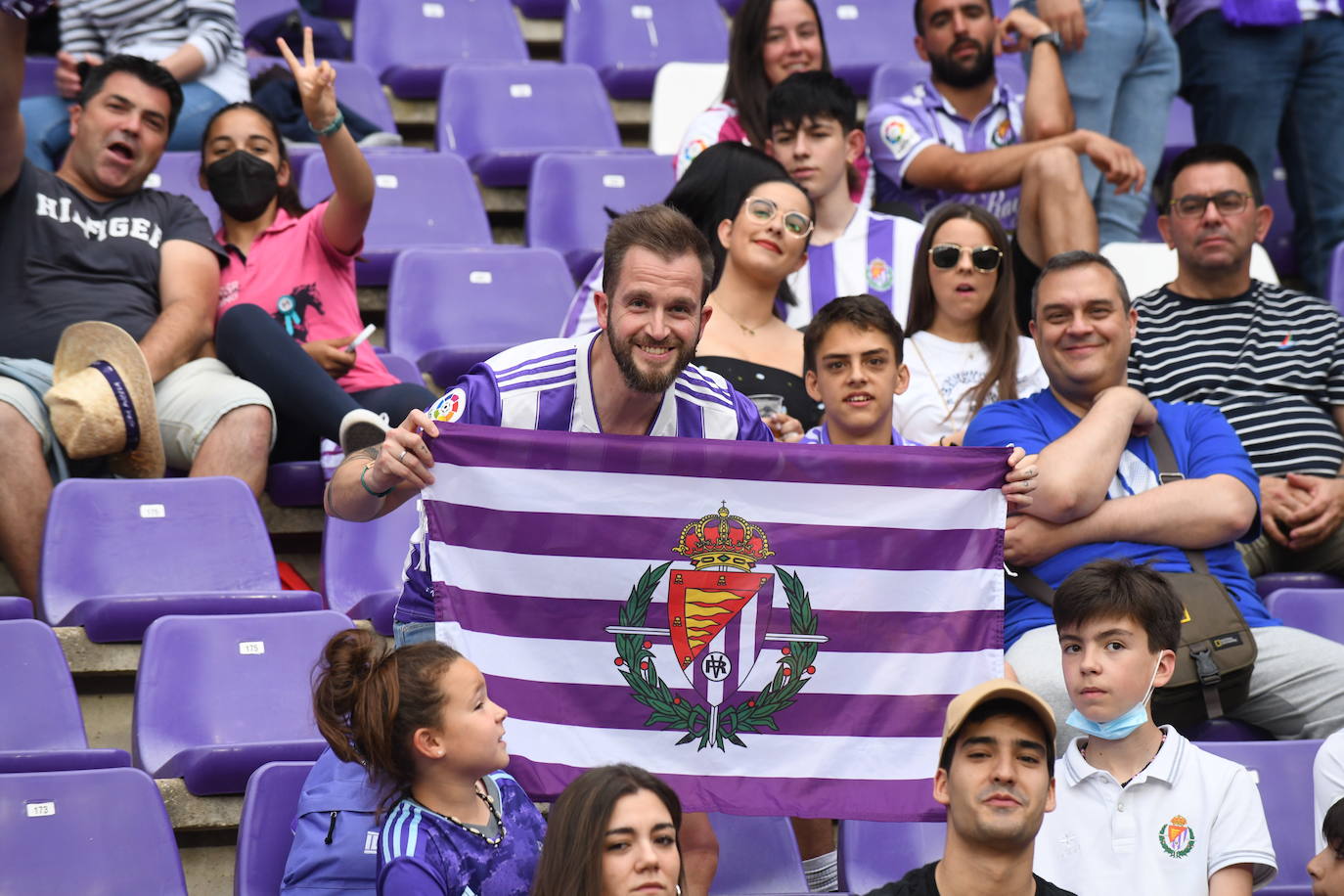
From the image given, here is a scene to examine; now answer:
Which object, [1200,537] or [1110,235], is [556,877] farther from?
[1110,235]

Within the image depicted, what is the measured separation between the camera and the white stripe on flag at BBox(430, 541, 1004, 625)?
3566 mm

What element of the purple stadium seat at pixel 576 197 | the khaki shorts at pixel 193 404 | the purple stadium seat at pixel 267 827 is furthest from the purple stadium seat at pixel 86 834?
the purple stadium seat at pixel 576 197

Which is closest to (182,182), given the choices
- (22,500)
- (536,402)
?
(22,500)

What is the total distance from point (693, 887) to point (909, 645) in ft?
2.10

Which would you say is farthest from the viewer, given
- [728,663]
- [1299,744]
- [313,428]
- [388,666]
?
[313,428]

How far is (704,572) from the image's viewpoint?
142 inches

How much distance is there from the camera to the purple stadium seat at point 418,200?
6.40 metres

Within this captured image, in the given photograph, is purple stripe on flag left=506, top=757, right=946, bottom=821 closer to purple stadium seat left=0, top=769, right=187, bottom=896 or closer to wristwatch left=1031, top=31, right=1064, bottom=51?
purple stadium seat left=0, top=769, right=187, bottom=896

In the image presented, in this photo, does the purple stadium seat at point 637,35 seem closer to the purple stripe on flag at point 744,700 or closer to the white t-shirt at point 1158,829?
the purple stripe on flag at point 744,700

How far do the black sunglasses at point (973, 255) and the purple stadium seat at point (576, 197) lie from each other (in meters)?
1.80

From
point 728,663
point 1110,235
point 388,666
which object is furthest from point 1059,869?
point 1110,235

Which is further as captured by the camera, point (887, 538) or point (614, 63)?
point (614, 63)

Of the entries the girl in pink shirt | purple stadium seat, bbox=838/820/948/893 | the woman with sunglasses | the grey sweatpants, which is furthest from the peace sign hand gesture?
purple stadium seat, bbox=838/820/948/893

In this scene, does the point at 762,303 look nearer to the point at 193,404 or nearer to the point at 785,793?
the point at 193,404
